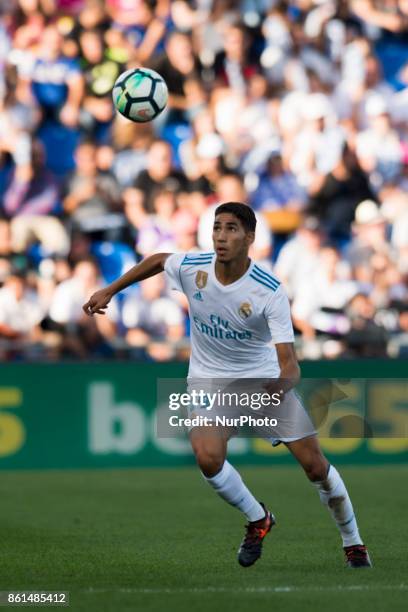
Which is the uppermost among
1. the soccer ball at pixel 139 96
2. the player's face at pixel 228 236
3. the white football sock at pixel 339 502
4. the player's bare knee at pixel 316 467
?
the soccer ball at pixel 139 96

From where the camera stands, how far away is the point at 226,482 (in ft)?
26.0

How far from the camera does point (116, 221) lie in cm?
1753

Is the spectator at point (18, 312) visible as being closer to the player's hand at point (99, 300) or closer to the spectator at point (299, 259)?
the spectator at point (299, 259)

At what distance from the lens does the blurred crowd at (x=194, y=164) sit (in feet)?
53.3

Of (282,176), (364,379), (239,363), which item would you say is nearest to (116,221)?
(282,176)

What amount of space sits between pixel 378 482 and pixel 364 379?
1833 millimetres

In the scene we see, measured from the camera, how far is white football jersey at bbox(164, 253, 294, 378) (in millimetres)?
7863

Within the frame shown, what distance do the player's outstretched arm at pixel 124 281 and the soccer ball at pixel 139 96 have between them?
254 centimetres

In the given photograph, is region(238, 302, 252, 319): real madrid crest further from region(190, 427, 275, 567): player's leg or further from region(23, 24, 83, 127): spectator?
region(23, 24, 83, 127): spectator

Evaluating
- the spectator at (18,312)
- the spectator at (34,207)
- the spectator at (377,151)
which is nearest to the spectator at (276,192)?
the spectator at (377,151)

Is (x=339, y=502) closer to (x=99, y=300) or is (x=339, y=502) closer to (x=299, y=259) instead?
(x=99, y=300)

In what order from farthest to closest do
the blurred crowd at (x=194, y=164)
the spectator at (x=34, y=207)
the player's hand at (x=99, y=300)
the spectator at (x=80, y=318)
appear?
the spectator at (x=34, y=207)
the blurred crowd at (x=194, y=164)
the spectator at (x=80, y=318)
the player's hand at (x=99, y=300)

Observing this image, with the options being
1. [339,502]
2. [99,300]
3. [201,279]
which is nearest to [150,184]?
[201,279]

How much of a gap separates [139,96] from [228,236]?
2978 millimetres
